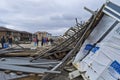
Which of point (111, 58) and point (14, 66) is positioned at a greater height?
point (111, 58)

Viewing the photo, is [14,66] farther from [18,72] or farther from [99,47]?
[99,47]

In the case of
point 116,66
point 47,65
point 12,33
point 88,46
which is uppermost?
point 88,46

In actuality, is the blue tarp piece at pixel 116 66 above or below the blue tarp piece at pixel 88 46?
below

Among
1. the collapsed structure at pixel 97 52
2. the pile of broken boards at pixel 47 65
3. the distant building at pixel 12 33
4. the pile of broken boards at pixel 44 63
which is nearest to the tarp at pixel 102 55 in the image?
the collapsed structure at pixel 97 52

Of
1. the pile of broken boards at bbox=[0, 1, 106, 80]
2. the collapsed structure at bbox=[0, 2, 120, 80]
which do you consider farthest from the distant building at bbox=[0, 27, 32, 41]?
the collapsed structure at bbox=[0, 2, 120, 80]

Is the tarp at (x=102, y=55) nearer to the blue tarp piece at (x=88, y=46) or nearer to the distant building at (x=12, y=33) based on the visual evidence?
the blue tarp piece at (x=88, y=46)

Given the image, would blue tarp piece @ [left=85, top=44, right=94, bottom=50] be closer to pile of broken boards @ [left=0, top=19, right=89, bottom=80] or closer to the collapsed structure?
the collapsed structure

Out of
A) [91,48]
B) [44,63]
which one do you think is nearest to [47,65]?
[44,63]

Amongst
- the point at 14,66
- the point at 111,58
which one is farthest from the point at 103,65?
the point at 14,66

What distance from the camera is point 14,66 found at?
8.21m

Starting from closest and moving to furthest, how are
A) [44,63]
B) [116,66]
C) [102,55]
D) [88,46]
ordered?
[116,66], [102,55], [88,46], [44,63]

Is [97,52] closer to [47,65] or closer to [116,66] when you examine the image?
[116,66]

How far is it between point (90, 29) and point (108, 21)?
3.17 feet

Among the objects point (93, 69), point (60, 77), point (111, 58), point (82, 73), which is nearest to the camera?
point (111, 58)
